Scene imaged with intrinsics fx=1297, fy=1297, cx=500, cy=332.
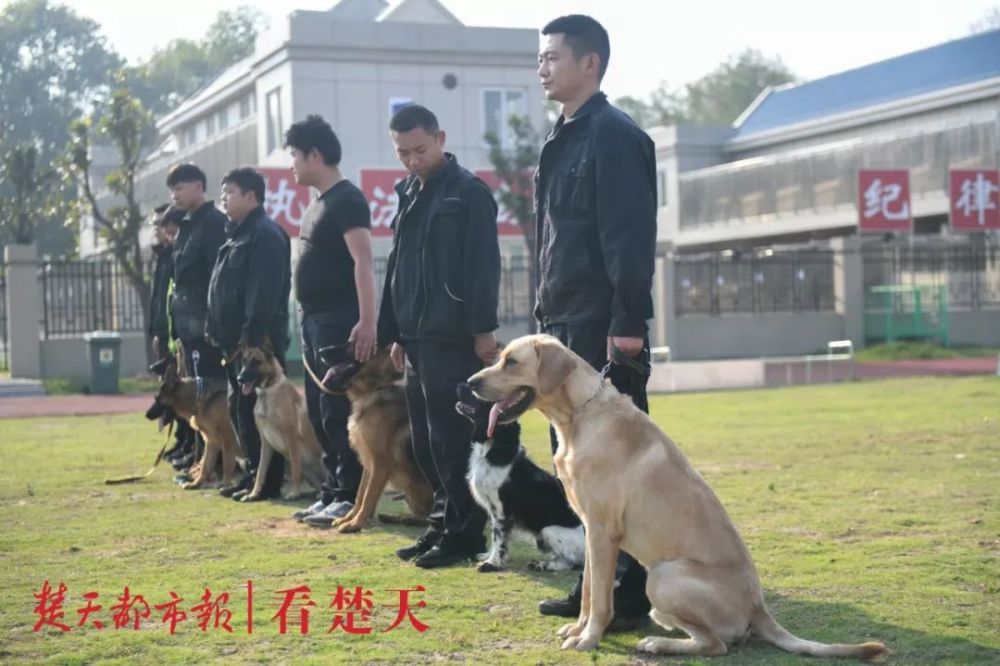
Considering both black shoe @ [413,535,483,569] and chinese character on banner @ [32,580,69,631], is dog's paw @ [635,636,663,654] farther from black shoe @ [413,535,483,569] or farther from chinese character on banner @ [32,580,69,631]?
chinese character on banner @ [32,580,69,631]

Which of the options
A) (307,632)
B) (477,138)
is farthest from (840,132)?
(307,632)

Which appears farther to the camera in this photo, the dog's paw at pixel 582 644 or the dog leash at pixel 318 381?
the dog leash at pixel 318 381

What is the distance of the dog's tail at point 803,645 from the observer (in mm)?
4684

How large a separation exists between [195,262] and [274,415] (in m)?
1.69

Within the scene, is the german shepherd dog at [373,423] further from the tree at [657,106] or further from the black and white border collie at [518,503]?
the tree at [657,106]

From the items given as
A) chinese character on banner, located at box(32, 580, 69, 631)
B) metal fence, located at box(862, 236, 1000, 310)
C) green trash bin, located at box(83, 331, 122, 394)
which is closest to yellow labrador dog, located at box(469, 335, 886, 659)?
chinese character on banner, located at box(32, 580, 69, 631)

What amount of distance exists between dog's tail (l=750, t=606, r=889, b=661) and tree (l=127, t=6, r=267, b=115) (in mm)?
86158

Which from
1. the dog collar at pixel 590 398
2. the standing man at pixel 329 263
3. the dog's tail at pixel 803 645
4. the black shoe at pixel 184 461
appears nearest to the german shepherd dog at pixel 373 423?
the standing man at pixel 329 263

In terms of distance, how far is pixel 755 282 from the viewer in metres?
34.4

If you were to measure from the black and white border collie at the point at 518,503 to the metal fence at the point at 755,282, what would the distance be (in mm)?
26743

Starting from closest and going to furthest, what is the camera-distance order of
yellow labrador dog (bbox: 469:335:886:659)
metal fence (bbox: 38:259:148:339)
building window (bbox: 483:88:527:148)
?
yellow labrador dog (bbox: 469:335:886:659), metal fence (bbox: 38:259:148:339), building window (bbox: 483:88:527:148)

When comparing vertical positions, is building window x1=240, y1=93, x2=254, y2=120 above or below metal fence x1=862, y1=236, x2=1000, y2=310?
above

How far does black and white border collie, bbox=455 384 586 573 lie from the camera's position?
679 centimetres

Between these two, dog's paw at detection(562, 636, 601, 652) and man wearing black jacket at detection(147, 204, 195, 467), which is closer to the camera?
dog's paw at detection(562, 636, 601, 652)
